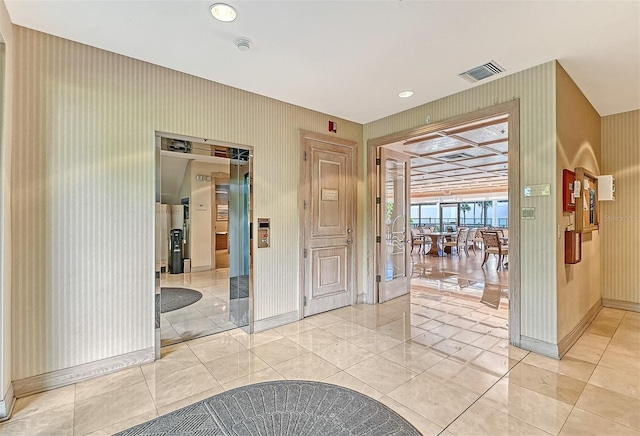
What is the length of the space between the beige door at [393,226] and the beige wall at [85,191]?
2.75 metres

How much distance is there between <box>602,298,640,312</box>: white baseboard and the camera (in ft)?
13.8

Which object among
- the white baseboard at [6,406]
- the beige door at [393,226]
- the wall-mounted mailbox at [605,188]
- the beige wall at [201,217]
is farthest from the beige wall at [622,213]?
the beige wall at [201,217]

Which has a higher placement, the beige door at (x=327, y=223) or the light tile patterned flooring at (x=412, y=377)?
the beige door at (x=327, y=223)

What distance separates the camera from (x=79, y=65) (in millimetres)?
2518

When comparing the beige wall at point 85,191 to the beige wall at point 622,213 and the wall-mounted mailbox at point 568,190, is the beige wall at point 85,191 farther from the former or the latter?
the beige wall at point 622,213

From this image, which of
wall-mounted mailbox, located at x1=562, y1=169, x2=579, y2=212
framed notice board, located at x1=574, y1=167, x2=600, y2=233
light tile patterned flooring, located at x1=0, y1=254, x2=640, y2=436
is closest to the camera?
light tile patterned flooring, located at x1=0, y1=254, x2=640, y2=436

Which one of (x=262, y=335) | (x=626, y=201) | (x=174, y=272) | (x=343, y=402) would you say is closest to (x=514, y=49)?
(x=343, y=402)

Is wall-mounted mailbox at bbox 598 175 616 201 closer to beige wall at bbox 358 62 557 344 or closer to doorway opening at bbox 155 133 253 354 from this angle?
beige wall at bbox 358 62 557 344

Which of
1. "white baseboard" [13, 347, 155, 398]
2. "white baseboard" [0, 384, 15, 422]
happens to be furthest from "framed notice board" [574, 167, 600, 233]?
"white baseboard" [0, 384, 15, 422]

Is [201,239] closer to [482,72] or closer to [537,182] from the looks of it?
[482,72]

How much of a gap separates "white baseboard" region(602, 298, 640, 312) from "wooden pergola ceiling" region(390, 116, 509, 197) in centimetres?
284

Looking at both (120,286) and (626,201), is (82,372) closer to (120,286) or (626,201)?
(120,286)

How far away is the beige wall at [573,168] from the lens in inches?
114

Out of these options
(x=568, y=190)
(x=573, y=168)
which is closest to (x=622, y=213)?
(x=573, y=168)
